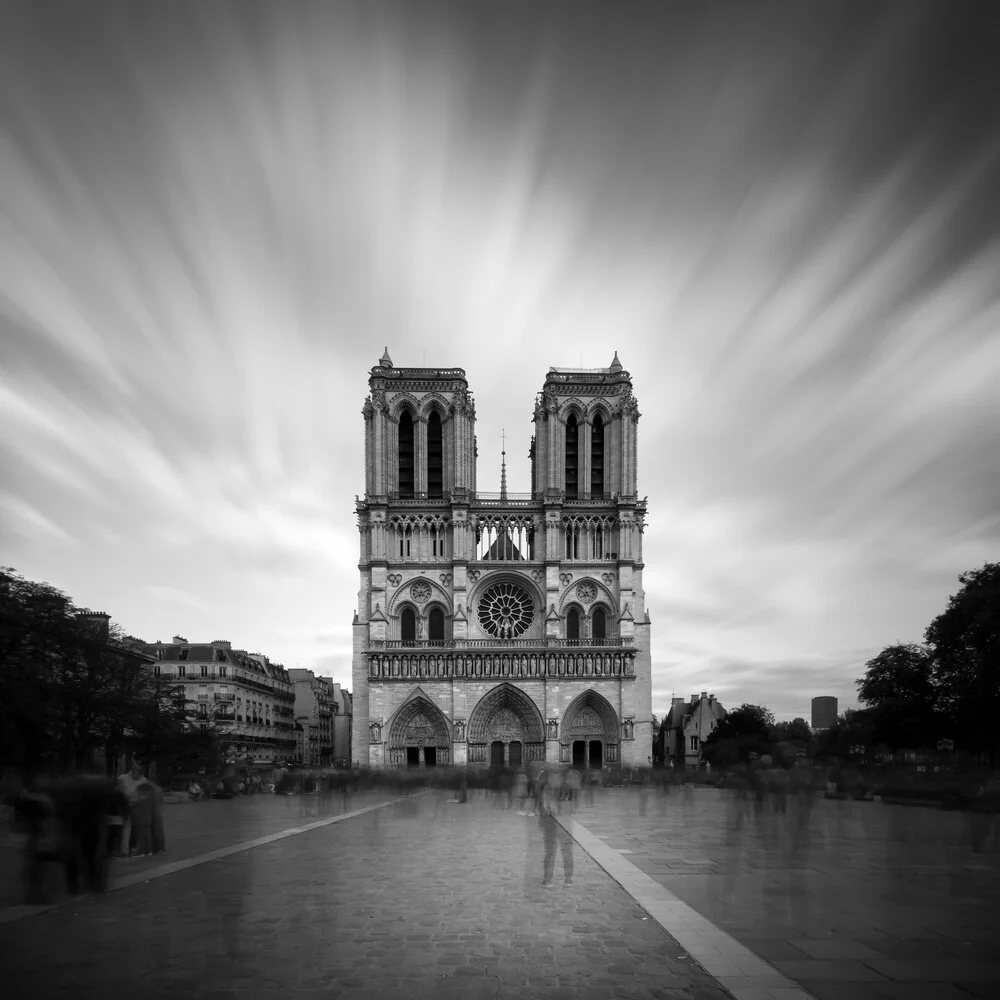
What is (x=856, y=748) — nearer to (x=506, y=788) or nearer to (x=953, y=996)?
(x=506, y=788)

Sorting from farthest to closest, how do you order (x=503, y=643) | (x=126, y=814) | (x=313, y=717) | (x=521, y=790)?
(x=313, y=717)
(x=503, y=643)
(x=521, y=790)
(x=126, y=814)

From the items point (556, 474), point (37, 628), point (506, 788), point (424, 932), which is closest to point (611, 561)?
point (556, 474)

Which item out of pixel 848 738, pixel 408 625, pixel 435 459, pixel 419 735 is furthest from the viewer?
pixel 435 459

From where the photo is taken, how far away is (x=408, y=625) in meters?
63.3

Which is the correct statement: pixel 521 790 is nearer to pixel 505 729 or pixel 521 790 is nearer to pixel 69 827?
pixel 69 827

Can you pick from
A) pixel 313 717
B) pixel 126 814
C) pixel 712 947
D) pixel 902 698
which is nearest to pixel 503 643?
pixel 902 698

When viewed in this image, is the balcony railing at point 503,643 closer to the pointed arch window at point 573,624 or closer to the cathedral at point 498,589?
the cathedral at point 498,589

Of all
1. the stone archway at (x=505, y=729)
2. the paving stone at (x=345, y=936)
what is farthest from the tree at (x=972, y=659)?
the paving stone at (x=345, y=936)

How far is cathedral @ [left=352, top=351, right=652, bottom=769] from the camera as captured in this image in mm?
60969

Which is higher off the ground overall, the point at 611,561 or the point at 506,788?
the point at 611,561

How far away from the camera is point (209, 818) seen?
2483cm

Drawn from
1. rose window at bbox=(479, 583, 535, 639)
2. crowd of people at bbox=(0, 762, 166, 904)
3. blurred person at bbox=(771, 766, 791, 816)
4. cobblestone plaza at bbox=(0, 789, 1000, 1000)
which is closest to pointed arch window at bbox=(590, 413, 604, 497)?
rose window at bbox=(479, 583, 535, 639)

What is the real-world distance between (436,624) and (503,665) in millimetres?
5348

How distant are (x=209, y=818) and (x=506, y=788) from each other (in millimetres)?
11095
